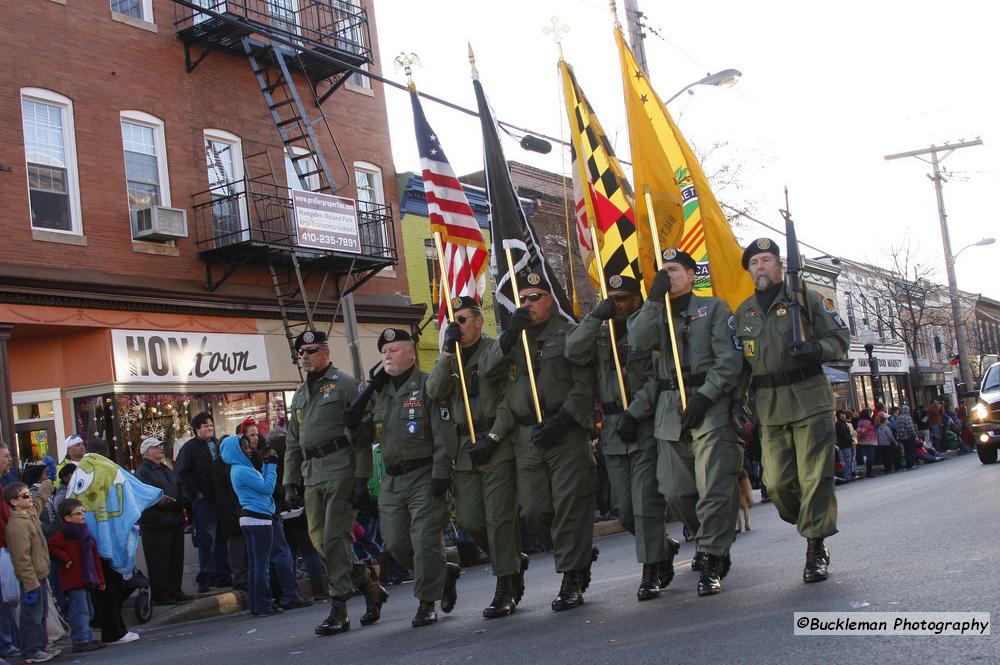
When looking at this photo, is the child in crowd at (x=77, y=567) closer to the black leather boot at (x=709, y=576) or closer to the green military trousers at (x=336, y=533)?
the green military trousers at (x=336, y=533)

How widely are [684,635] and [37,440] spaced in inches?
576

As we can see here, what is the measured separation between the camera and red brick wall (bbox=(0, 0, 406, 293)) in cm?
1744

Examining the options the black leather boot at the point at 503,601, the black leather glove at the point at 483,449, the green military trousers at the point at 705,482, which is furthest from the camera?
the black leather glove at the point at 483,449

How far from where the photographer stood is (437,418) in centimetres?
838

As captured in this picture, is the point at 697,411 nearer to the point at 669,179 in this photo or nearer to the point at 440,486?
the point at 440,486

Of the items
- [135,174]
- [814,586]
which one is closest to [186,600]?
[814,586]

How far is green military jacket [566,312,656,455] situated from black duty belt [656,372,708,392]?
0.09 m

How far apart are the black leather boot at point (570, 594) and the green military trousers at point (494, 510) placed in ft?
1.48

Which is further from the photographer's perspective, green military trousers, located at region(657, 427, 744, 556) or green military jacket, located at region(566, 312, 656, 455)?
green military jacket, located at region(566, 312, 656, 455)

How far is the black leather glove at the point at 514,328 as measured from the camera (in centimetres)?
786

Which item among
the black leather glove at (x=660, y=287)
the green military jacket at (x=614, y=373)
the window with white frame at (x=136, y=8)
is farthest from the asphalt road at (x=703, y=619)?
the window with white frame at (x=136, y=8)

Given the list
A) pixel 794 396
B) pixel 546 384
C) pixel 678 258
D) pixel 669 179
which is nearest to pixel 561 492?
pixel 546 384

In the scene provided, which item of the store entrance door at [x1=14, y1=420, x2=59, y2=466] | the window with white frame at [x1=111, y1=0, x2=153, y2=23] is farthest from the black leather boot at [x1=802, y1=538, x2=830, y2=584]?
the window with white frame at [x1=111, y1=0, x2=153, y2=23]

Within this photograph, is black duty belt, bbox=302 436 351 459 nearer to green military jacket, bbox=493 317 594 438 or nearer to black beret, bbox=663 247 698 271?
green military jacket, bbox=493 317 594 438
